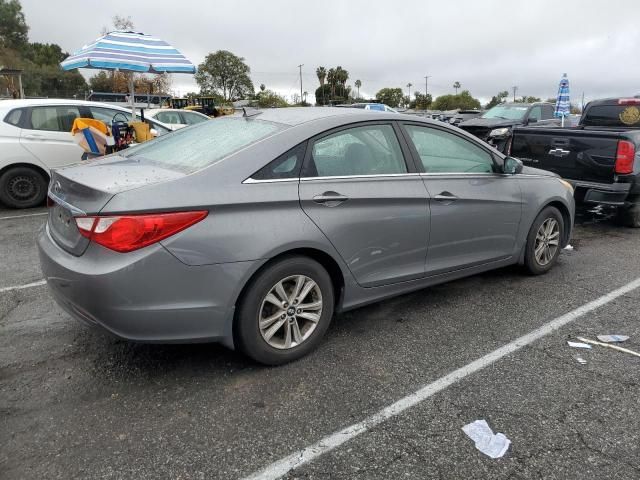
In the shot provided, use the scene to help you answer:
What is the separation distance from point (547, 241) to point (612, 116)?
15.1 ft

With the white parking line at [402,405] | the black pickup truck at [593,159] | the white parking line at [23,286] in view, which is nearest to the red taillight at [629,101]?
the black pickup truck at [593,159]

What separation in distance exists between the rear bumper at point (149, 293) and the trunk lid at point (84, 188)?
120 millimetres

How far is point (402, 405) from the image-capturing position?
274 centimetres

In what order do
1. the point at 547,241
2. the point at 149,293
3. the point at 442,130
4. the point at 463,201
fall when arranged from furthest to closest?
the point at 547,241, the point at 442,130, the point at 463,201, the point at 149,293

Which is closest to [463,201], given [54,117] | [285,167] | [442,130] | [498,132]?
[442,130]

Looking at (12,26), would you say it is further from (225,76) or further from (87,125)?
(87,125)

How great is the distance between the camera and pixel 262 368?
309 cm

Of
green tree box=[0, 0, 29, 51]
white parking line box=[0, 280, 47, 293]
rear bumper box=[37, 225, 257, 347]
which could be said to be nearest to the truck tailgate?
rear bumper box=[37, 225, 257, 347]

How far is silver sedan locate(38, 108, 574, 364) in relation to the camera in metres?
2.59

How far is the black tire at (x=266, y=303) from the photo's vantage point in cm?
286

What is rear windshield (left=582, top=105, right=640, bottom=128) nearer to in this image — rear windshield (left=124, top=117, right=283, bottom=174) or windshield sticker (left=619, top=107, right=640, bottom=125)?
windshield sticker (left=619, top=107, right=640, bottom=125)

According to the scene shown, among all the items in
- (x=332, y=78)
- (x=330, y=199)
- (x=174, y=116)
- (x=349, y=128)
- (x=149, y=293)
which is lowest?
(x=149, y=293)

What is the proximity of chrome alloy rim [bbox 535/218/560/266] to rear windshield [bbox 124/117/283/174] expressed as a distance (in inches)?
112

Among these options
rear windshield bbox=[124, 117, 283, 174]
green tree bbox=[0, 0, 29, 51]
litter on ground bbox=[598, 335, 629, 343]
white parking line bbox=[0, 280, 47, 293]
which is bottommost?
litter on ground bbox=[598, 335, 629, 343]
